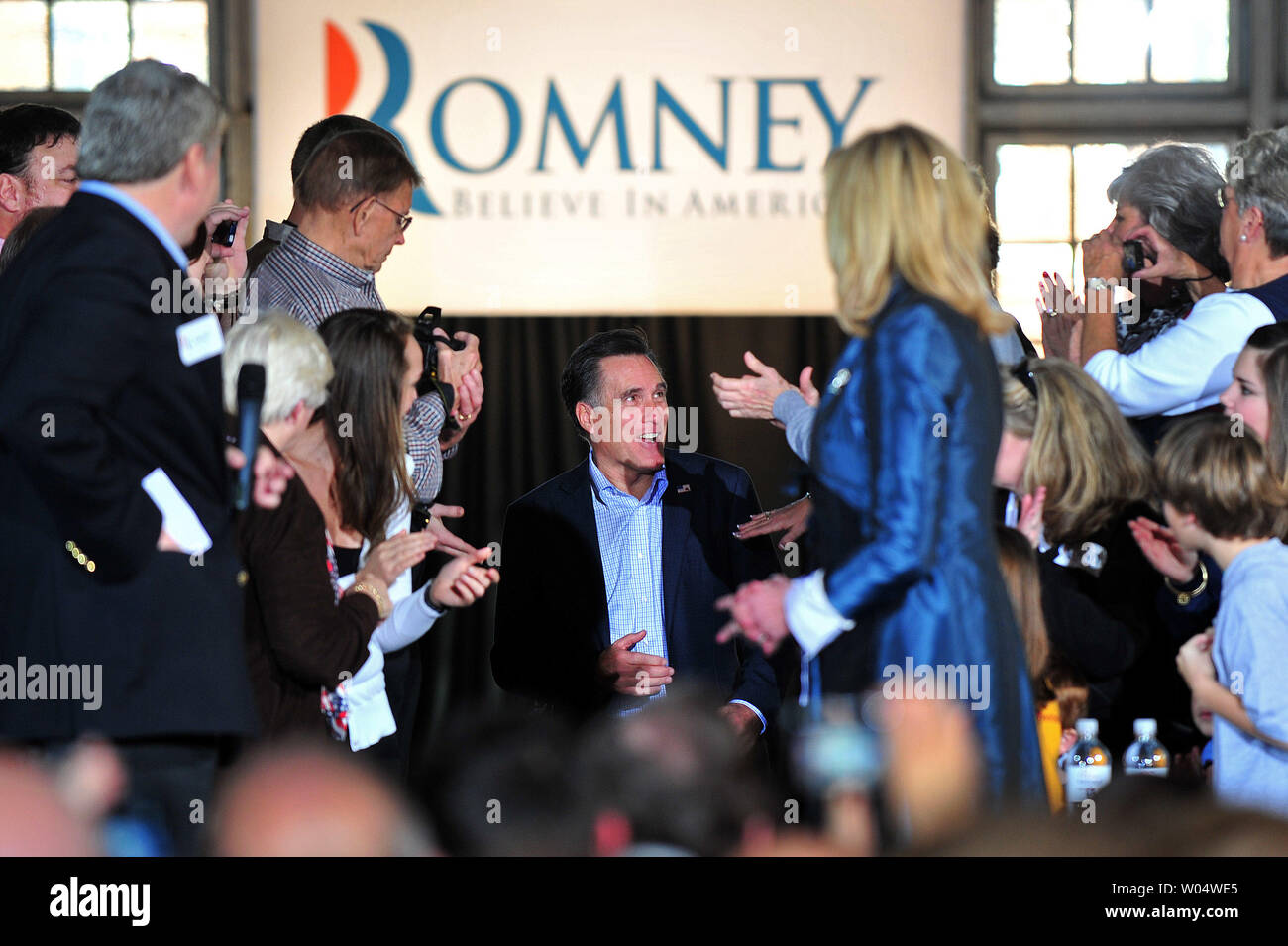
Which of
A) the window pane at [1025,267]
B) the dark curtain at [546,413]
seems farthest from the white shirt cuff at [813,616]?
the window pane at [1025,267]

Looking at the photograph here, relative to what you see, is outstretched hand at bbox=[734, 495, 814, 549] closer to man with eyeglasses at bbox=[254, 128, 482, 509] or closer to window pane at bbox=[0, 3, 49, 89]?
man with eyeglasses at bbox=[254, 128, 482, 509]

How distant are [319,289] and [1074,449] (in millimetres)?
1446

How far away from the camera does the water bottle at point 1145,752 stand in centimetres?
250

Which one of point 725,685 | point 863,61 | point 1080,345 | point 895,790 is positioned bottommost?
point 725,685

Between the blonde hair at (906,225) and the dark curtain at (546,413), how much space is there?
3.97 metres

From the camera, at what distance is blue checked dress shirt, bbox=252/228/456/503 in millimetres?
2842

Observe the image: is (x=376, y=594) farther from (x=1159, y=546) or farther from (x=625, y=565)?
(x=1159, y=546)

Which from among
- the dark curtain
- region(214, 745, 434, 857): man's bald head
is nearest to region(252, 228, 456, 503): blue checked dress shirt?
region(214, 745, 434, 857): man's bald head

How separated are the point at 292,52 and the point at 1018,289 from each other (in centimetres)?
305

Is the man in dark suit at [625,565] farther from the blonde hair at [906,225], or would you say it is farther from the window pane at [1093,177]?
the window pane at [1093,177]

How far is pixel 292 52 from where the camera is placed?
5.74 meters

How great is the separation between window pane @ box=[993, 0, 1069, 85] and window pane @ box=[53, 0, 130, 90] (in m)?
3.46
